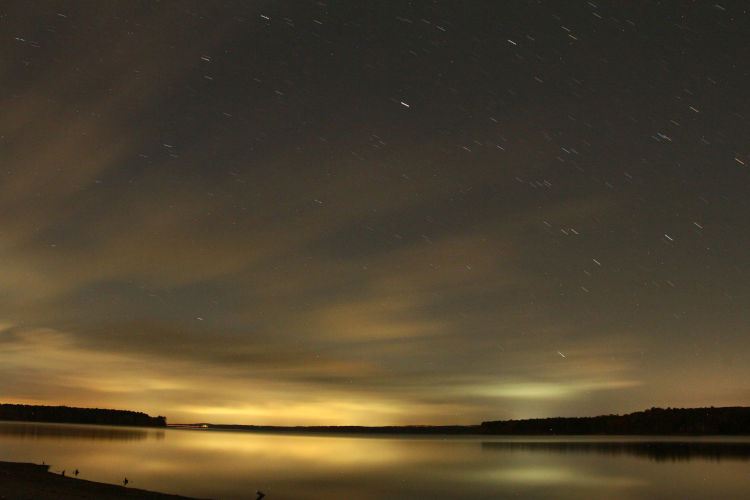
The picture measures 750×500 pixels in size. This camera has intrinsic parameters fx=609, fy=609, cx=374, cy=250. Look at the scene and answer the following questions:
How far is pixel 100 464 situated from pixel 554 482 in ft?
120

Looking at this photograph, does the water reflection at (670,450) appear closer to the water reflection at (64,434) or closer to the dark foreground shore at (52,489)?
the dark foreground shore at (52,489)

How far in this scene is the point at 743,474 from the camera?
51719mm

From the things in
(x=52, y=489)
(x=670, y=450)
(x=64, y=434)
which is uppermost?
(x=52, y=489)

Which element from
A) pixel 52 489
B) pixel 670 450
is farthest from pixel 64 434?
pixel 670 450

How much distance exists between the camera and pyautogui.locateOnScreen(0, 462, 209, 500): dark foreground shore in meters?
24.1

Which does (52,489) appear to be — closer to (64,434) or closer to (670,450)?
(670,450)

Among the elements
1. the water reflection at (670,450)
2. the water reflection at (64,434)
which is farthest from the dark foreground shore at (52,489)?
the water reflection at (64,434)

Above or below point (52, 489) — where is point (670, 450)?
below

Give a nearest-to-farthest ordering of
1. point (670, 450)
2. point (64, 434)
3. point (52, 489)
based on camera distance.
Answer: point (52, 489) → point (670, 450) → point (64, 434)

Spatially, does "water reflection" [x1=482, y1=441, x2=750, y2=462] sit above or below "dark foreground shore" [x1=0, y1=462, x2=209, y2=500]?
below

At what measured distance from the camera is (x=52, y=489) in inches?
1073

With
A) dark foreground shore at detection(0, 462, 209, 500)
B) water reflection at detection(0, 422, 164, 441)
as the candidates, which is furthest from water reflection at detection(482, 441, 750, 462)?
water reflection at detection(0, 422, 164, 441)

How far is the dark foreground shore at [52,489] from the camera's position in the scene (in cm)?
2408

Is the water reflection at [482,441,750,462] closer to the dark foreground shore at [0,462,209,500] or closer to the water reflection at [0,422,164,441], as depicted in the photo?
the dark foreground shore at [0,462,209,500]
